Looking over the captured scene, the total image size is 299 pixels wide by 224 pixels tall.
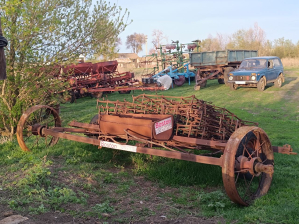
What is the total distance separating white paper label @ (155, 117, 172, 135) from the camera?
471 cm

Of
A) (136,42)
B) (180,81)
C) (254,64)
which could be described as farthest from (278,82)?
(136,42)

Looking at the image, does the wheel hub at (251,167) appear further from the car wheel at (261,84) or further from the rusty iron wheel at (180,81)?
the rusty iron wheel at (180,81)

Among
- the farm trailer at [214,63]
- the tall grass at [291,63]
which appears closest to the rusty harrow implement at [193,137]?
the farm trailer at [214,63]

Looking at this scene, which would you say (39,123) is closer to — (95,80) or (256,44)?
(95,80)

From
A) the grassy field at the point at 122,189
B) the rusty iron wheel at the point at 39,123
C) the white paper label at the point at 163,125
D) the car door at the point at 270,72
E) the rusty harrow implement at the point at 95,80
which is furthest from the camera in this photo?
the car door at the point at 270,72

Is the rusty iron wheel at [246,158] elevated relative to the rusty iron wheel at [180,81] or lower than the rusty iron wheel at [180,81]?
lower

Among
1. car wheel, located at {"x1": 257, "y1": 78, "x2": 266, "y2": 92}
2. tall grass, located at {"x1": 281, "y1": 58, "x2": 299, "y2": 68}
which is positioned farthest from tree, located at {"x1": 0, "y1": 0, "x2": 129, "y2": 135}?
tall grass, located at {"x1": 281, "y1": 58, "x2": 299, "y2": 68}

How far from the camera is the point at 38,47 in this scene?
7.69 metres

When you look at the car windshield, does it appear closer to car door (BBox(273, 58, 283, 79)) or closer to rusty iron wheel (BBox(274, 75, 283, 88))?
car door (BBox(273, 58, 283, 79))

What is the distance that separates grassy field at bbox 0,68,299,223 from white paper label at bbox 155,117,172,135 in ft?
3.30

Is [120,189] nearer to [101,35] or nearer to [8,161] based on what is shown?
[8,161]

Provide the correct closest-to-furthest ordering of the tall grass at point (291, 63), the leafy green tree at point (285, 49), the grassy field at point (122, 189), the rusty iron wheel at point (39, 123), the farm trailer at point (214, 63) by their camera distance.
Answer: the grassy field at point (122, 189) → the rusty iron wheel at point (39, 123) → the farm trailer at point (214, 63) → the tall grass at point (291, 63) → the leafy green tree at point (285, 49)

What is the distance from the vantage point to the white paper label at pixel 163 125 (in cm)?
471

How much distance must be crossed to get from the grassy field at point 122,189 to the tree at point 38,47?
1.12 metres
